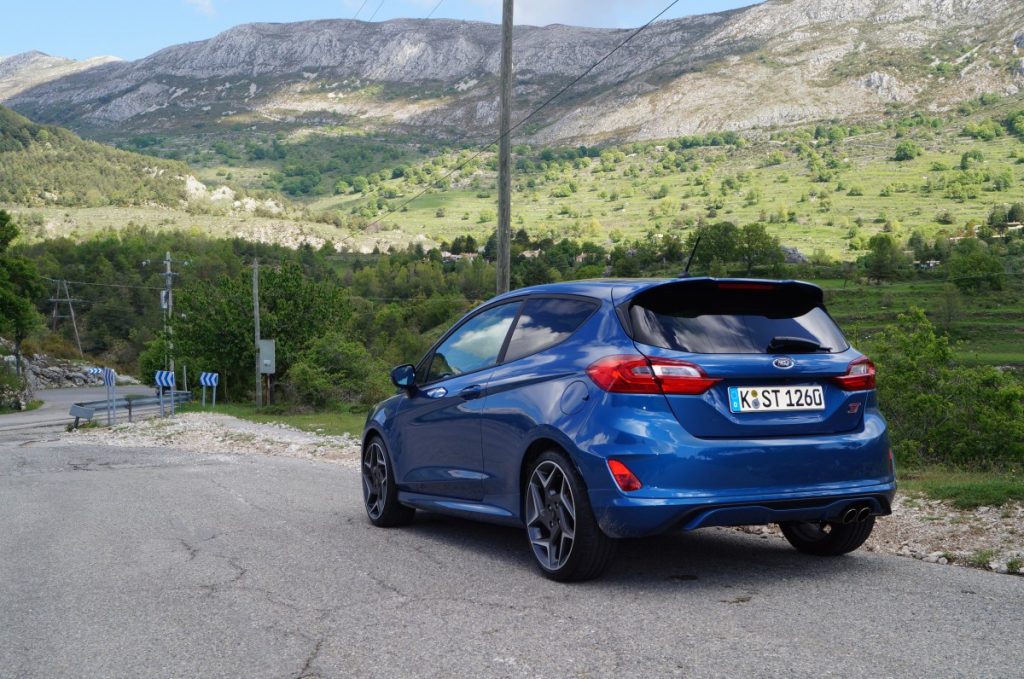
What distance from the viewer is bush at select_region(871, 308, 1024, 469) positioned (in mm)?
19906

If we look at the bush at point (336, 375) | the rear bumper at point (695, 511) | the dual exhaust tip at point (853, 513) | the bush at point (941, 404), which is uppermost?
the rear bumper at point (695, 511)

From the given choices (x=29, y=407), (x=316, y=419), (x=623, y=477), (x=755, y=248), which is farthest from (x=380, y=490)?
(x=755, y=248)

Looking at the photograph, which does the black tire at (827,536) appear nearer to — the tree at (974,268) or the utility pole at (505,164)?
the utility pole at (505,164)

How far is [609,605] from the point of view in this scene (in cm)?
504

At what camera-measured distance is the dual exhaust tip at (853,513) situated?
215 inches

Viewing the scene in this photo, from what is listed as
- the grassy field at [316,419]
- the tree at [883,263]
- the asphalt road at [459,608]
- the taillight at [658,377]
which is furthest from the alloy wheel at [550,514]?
the tree at [883,263]

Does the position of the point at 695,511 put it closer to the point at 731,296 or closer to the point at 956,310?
the point at 731,296

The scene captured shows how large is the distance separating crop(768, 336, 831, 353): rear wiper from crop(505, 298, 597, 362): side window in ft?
3.40

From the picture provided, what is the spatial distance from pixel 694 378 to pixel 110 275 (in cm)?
13459

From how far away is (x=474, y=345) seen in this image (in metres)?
7.00

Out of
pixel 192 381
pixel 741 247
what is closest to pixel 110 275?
pixel 192 381

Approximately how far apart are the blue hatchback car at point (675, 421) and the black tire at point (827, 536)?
0.4 inches

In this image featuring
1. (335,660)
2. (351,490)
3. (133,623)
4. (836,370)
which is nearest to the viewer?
(335,660)

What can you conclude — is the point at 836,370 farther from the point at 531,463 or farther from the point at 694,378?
the point at 531,463
